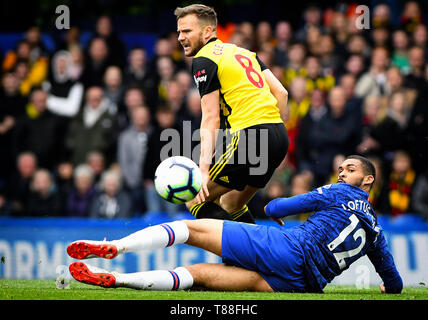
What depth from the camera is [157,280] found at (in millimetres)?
5816

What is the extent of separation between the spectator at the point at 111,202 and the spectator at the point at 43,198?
67 cm

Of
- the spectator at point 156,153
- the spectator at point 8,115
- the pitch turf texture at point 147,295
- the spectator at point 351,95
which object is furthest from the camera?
the spectator at point 8,115

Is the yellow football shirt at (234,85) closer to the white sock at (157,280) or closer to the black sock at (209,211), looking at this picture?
the black sock at (209,211)

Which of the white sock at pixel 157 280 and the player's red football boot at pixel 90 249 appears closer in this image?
the player's red football boot at pixel 90 249

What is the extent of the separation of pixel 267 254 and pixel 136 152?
5.75 m

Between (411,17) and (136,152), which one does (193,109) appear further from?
(411,17)

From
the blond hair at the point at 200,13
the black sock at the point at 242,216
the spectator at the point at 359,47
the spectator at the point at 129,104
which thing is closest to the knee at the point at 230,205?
the black sock at the point at 242,216

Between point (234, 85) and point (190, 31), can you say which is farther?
point (190, 31)

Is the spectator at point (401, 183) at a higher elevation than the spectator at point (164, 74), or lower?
lower

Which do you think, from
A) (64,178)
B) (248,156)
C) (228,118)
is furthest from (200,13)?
(64,178)

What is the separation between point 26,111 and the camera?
41.9 feet

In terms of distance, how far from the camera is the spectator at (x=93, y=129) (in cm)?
1175

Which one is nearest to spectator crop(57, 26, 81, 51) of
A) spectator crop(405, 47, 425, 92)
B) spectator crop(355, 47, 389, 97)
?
spectator crop(355, 47, 389, 97)

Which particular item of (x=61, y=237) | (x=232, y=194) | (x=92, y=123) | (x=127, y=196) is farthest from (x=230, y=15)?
(x=232, y=194)
